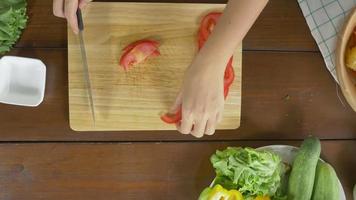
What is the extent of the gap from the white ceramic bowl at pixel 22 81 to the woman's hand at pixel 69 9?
10 centimetres

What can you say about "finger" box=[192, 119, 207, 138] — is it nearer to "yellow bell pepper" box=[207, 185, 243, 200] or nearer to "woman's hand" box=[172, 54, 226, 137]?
"woman's hand" box=[172, 54, 226, 137]

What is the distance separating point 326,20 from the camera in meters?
0.94

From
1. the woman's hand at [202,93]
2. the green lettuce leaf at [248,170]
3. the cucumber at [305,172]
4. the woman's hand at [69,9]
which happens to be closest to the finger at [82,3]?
the woman's hand at [69,9]

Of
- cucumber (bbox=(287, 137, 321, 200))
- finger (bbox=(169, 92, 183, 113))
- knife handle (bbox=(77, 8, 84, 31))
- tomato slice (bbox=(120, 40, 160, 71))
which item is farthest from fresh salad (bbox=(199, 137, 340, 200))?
knife handle (bbox=(77, 8, 84, 31))

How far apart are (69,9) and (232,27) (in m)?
0.27

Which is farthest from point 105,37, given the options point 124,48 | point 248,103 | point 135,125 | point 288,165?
point 288,165

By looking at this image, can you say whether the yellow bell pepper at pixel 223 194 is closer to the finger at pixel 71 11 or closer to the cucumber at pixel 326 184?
the cucumber at pixel 326 184

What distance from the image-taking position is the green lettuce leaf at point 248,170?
86 centimetres

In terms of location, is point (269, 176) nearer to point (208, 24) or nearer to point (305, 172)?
point (305, 172)

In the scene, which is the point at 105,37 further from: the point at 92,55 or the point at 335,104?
the point at 335,104

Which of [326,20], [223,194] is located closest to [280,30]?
[326,20]

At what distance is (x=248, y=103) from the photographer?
0.94m

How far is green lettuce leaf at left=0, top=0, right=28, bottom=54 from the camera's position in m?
0.82

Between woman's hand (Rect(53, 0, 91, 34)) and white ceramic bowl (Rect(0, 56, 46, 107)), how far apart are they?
10 cm
